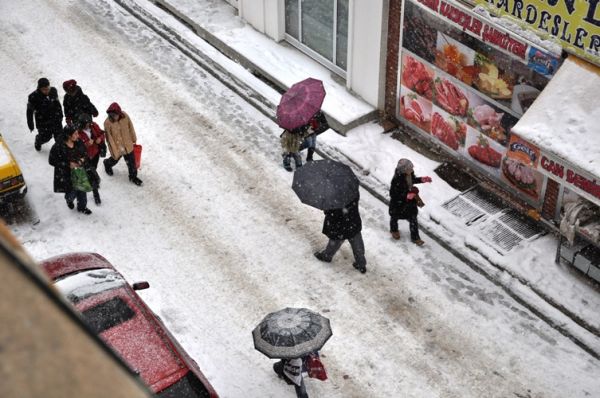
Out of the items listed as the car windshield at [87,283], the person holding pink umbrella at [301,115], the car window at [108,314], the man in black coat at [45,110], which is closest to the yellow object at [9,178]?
the man in black coat at [45,110]

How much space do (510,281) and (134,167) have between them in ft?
20.9

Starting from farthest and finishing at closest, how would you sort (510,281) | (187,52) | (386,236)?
(187,52), (386,236), (510,281)

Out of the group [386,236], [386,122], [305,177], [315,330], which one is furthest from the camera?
[386,122]

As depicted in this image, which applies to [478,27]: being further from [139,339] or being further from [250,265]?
[139,339]

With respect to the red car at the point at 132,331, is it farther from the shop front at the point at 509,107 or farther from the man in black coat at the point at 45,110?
the shop front at the point at 509,107

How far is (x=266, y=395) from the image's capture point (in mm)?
10391

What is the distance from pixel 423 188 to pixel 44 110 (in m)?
6.52

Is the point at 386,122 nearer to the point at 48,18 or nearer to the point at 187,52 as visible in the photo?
the point at 187,52

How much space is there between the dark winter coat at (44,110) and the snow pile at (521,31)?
23.2 feet

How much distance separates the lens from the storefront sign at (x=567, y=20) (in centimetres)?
1051

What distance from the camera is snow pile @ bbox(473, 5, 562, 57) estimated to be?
11.2m

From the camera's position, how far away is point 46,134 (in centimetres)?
1442

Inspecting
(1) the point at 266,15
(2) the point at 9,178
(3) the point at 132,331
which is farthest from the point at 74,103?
(3) the point at 132,331

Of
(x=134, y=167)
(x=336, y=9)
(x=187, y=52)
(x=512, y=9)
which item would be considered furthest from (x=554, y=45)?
(x=187, y=52)
